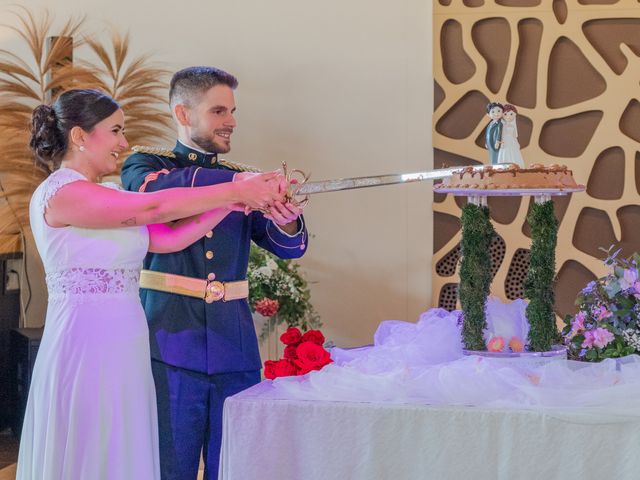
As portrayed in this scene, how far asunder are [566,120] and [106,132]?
3.15 m

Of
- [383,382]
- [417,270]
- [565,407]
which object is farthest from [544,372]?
[417,270]

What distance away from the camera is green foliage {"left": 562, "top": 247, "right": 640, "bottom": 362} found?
2.64 meters

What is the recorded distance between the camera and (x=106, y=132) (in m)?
2.61

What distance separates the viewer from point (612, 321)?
8.79 ft

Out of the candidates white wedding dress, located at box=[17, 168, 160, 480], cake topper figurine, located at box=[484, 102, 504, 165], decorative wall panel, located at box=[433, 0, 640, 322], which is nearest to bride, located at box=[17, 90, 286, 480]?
white wedding dress, located at box=[17, 168, 160, 480]

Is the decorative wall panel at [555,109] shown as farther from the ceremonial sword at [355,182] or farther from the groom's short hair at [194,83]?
the ceremonial sword at [355,182]

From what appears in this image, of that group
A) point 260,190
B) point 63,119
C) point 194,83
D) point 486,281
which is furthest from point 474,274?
point 63,119

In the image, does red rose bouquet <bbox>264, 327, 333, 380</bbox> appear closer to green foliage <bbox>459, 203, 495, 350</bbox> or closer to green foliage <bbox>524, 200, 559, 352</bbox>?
green foliage <bbox>459, 203, 495, 350</bbox>

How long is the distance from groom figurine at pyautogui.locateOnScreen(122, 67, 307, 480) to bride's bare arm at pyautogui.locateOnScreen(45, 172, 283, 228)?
0.09 meters

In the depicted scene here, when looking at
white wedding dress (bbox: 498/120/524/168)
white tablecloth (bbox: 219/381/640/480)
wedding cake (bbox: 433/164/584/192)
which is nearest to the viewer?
white tablecloth (bbox: 219/381/640/480)

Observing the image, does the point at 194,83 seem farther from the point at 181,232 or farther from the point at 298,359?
the point at 298,359

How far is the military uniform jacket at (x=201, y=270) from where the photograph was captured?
2.67 m

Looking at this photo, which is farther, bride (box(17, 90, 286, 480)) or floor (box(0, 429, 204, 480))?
floor (box(0, 429, 204, 480))

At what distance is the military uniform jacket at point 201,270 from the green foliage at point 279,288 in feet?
6.23
